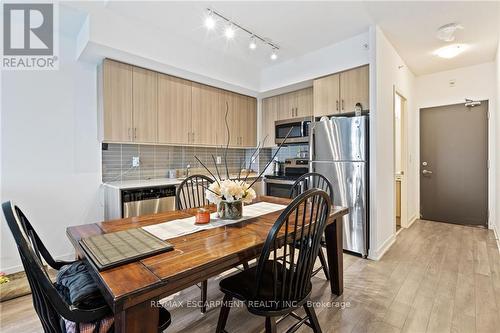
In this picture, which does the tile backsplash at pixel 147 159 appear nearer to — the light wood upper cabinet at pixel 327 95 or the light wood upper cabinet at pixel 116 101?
the light wood upper cabinet at pixel 116 101

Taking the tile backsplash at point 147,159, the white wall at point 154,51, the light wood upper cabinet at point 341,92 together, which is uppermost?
the white wall at point 154,51

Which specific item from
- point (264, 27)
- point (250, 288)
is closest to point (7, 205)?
point (250, 288)

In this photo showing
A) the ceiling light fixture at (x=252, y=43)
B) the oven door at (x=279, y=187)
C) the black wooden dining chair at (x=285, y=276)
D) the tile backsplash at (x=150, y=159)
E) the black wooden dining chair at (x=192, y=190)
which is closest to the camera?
the black wooden dining chair at (x=285, y=276)

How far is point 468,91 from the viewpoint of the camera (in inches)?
157

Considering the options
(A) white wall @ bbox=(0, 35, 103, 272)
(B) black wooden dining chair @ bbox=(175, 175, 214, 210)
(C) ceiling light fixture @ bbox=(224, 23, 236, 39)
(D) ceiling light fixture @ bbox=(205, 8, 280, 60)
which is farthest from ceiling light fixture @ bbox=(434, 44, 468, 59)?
(A) white wall @ bbox=(0, 35, 103, 272)

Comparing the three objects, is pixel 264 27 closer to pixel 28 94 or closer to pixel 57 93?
pixel 57 93

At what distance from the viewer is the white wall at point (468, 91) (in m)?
3.74

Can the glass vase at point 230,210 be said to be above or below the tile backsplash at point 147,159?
below

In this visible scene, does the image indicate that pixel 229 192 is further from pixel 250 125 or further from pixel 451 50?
pixel 451 50

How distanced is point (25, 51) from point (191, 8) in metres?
1.79

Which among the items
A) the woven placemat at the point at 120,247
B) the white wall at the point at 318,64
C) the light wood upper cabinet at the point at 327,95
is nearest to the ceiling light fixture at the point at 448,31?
the white wall at the point at 318,64

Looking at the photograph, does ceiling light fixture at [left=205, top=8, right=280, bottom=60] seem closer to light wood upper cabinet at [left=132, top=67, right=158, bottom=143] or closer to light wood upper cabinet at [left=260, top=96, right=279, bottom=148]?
light wood upper cabinet at [left=132, top=67, right=158, bottom=143]

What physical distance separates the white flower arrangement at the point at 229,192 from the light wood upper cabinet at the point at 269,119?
8.81ft

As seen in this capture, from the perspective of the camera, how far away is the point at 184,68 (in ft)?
10.2
